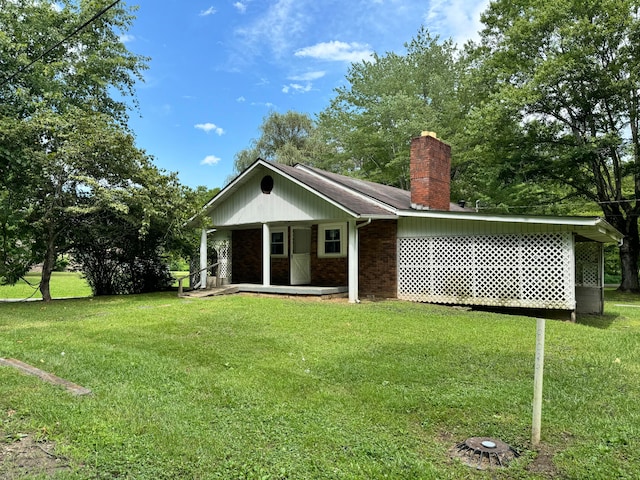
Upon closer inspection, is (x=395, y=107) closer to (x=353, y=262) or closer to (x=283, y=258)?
(x=283, y=258)

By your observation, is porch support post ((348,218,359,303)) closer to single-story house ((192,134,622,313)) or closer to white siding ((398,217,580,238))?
single-story house ((192,134,622,313))

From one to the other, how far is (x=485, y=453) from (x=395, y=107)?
2704 centimetres

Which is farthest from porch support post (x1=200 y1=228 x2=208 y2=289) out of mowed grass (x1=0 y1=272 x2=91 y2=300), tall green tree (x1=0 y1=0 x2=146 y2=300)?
mowed grass (x1=0 y1=272 x2=91 y2=300)

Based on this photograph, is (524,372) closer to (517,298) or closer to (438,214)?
(517,298)

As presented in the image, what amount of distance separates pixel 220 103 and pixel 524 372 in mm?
27245

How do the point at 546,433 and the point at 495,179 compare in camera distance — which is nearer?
the point at 546,433

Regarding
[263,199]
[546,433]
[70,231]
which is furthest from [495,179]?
[546,433]

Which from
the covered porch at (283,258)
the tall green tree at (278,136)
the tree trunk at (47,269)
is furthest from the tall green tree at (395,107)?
the tree trunk at (47,269)

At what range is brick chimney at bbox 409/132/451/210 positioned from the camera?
45.1 ft

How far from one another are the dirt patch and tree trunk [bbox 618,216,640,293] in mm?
24656

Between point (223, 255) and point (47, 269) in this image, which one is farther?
point (223, 255)

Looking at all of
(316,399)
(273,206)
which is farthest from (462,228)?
(316,399)

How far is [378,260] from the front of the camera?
1346 centimetres

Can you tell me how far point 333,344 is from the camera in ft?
23.1
